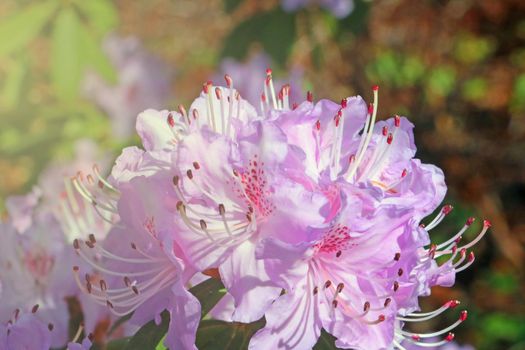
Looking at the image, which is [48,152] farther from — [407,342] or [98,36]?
[407,342]

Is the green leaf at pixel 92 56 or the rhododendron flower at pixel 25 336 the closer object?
the rhododendron flower at pixel 25 336

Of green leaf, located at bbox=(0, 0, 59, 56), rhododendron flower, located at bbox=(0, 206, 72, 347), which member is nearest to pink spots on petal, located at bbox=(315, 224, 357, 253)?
rhododendron flower, located at bbox=(0, 206, 72, 347)

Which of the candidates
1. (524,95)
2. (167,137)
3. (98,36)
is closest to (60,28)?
(98,36)

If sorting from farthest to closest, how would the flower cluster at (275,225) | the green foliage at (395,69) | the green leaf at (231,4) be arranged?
the green foliage at (395,69)
the green leaf at (231,4)
the flower cluster at (275,225)

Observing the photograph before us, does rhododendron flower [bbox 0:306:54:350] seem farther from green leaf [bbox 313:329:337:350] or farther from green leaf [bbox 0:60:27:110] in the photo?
green leaf [bbox 0:60:27:110]

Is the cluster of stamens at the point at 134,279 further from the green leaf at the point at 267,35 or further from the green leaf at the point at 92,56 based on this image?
the green leaf at the point at 267,35

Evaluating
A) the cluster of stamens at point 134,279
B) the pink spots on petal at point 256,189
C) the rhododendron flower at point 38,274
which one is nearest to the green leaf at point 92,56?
the rhododendron flower at point 38,274

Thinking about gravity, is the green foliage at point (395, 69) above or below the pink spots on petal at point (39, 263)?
below
